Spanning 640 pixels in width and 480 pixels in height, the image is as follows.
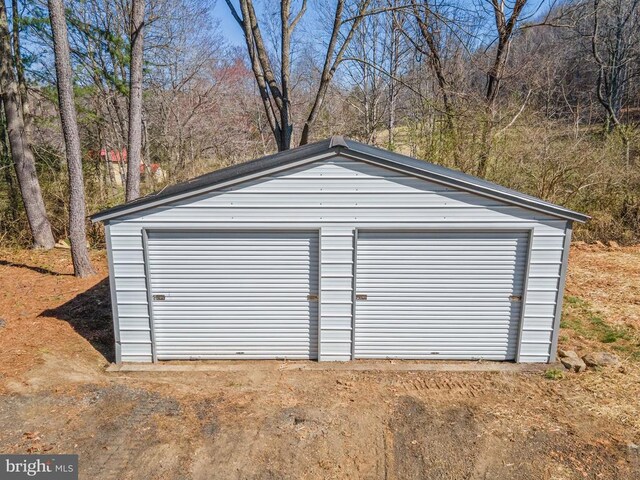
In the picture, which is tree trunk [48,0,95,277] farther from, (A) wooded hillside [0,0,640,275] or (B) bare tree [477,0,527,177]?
(B) bare tree [477,0,527,177]

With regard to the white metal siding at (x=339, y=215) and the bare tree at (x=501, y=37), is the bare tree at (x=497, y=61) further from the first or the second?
the white metal siding at (x=339, y=215)

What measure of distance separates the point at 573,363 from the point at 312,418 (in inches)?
149

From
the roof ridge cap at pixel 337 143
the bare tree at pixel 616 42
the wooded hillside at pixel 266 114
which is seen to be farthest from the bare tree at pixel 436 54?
the bare tree at pixel 616 42

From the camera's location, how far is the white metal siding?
5.41 meters

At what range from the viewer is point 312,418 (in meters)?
4.70

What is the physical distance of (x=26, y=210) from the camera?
38.3ft

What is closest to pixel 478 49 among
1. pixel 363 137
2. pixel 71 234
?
pixel 363 137

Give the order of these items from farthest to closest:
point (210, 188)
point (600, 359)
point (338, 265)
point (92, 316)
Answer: point (92, 316), point (600, 359), point (338, 265), point (210, 188)

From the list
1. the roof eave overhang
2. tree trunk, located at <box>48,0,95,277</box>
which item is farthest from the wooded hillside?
the roof eave overhang

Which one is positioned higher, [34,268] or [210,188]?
[210,188]

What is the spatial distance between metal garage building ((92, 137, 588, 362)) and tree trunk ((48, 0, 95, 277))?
4.69 meters

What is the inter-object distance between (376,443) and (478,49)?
610 inches

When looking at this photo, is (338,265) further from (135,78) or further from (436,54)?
(436,54)

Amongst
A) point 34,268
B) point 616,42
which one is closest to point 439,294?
point 34,268
